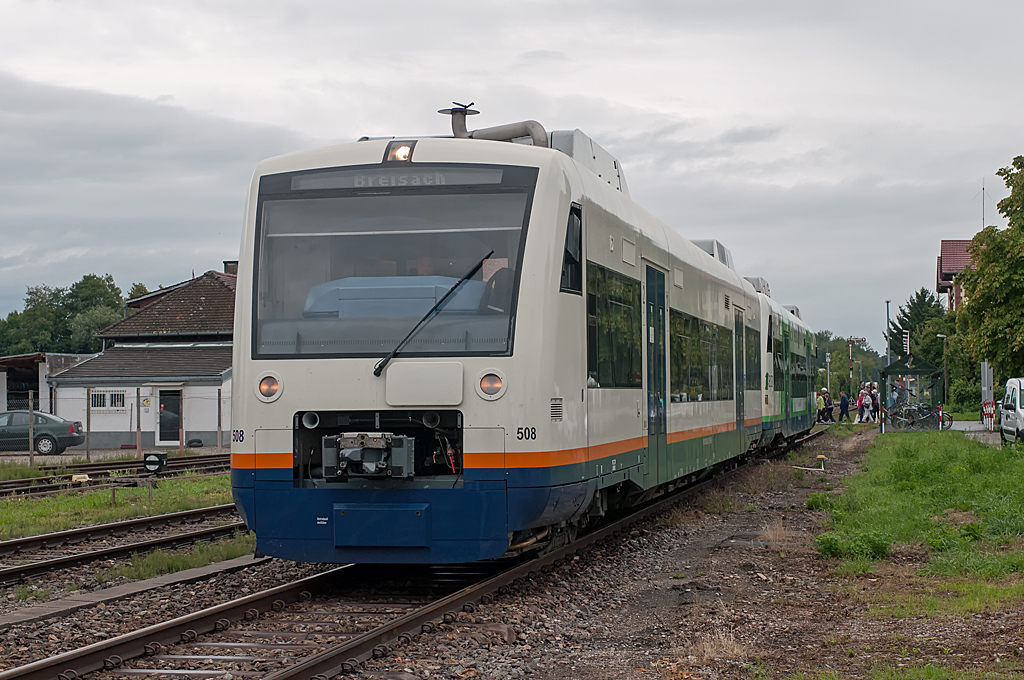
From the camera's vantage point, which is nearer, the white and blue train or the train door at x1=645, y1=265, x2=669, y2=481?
the white and blue train

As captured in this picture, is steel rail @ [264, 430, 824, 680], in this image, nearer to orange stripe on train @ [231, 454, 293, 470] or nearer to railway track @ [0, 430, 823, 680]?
railway track @ [0, 430, 823, 680]

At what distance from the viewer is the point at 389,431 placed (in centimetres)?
839

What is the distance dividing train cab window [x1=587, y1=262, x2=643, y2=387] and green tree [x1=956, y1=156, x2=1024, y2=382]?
665 inches

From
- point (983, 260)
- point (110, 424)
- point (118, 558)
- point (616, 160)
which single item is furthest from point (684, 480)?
point (110, 424)

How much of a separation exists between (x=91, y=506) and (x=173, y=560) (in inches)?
285

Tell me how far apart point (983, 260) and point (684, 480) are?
42.7 ft

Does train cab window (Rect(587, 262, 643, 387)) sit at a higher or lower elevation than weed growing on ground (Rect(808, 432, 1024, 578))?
higher

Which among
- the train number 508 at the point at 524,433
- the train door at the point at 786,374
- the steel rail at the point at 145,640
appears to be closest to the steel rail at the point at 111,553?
the steel rail at the point at 145,640

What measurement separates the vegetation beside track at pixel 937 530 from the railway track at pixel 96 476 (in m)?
10.9

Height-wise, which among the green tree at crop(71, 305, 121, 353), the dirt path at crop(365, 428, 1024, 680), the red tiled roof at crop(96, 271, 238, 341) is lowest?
the dirt path at crop(365, 428, 1024, 680)

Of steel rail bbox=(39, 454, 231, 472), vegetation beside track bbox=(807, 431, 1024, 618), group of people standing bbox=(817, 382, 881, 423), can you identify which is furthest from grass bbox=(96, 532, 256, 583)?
group of people standing bbox=(817, 382, 881, 423)

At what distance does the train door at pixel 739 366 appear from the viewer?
683 inches

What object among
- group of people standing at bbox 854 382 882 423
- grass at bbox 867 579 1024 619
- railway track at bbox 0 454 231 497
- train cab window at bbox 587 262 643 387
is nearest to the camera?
grass at bbox 867 579 1024 619

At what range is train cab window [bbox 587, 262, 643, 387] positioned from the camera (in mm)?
9328
